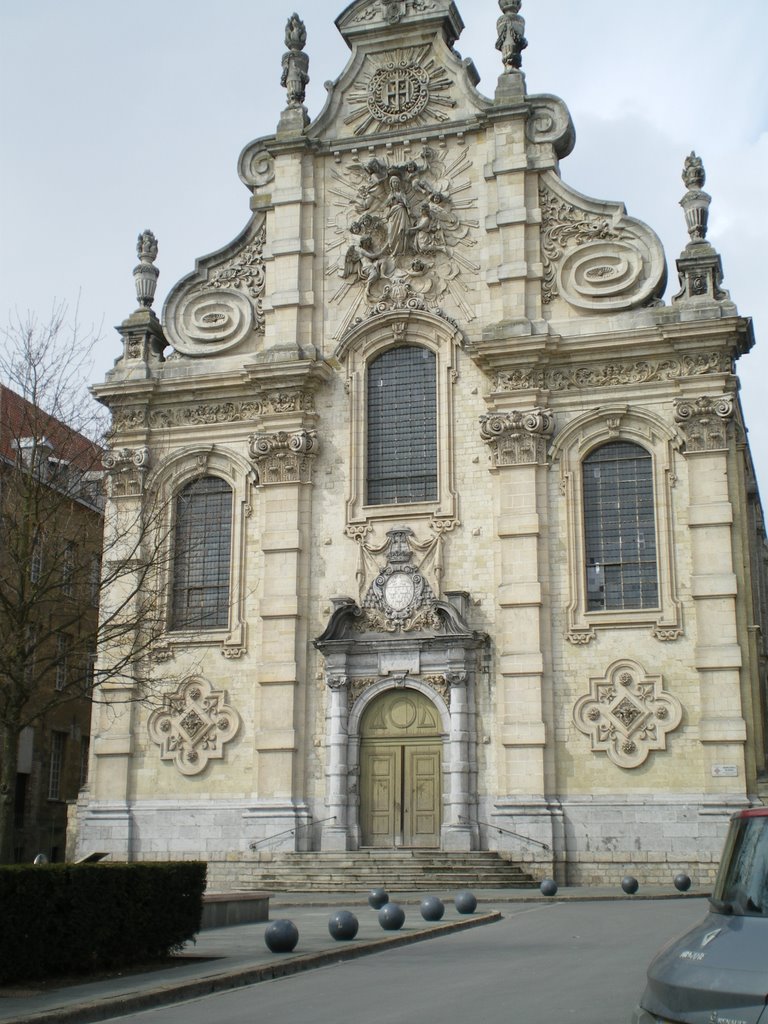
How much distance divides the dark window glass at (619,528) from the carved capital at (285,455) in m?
6.29

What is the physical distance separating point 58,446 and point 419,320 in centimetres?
1255

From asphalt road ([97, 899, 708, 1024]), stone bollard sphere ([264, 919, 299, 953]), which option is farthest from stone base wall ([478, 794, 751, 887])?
stone bollard sphere ([264, 919, 299, 953])

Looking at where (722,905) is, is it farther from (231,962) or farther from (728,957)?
(231,962)

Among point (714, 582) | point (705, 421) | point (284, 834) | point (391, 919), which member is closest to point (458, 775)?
point (284, 834)

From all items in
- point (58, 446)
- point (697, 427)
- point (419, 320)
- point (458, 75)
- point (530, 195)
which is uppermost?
point (458, 75)

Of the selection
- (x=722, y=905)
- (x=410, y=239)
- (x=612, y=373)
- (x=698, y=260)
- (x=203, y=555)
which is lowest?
(x=722, y=905)

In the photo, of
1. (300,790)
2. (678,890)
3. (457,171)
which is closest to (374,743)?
(300,790)

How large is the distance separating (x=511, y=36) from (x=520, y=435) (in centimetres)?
1012

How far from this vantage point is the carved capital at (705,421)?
88.9ft

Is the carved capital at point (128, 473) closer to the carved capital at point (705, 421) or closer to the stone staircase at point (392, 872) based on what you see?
the stone staircase at point (392, 872)

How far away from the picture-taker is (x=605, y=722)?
2672 cm

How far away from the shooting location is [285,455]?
29625mm

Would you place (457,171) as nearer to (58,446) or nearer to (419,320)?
(419,320)

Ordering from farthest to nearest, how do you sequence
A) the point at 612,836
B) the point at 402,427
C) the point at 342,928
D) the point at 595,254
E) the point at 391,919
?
the point at 402,427, the point at 595,254, the point at 612,836, the point at 391,919, the point at 342,928
